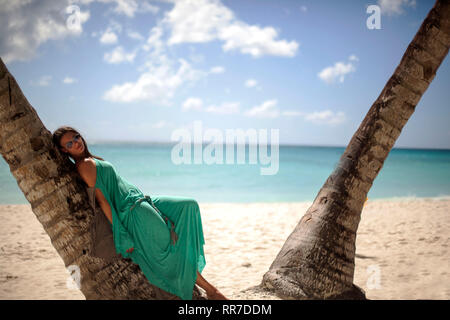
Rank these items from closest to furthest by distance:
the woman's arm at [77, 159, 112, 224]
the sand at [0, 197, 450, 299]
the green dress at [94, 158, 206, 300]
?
1. the woman's arm at [77, 159, 112, 224]
2. the green dress at [94, 158, 206, 300]
3. the sand at [0, 197, 450, 299]

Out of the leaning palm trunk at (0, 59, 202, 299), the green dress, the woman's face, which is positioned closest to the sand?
the green dress

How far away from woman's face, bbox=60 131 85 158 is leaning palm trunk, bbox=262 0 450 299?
7.59 ft

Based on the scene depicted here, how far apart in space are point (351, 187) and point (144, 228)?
2147 millimetres

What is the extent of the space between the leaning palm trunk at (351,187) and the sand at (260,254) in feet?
1.45

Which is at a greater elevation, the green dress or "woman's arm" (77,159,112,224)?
"woman's arm" (77,159,112,224)

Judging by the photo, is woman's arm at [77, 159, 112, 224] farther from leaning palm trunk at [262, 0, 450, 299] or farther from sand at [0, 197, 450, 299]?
leaning palm trunk at [262, 0, 450, 299]

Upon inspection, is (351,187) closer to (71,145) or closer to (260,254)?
(71,145)

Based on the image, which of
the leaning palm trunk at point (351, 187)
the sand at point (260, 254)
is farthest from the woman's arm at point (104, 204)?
the leaning palm trunk at point (351, 187)

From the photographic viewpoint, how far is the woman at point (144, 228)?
281 centimetres

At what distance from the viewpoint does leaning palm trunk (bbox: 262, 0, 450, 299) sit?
3217 mm

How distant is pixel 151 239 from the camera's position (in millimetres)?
2932

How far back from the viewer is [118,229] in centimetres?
282

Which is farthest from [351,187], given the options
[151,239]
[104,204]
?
[104,204]
